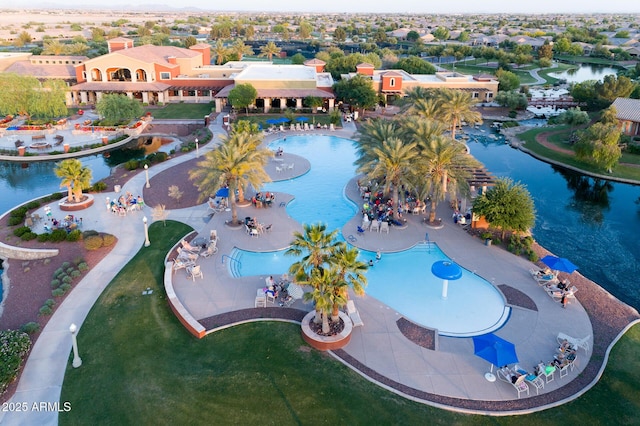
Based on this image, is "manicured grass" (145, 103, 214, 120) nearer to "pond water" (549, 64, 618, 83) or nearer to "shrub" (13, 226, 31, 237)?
"shrub" (13, 226, 31, 237)

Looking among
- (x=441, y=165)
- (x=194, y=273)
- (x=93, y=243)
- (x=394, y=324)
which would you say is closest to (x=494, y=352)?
(x=394, y=324)

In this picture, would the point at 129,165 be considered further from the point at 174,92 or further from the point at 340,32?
the point at 340,32

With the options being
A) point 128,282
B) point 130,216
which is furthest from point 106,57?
point 128,282

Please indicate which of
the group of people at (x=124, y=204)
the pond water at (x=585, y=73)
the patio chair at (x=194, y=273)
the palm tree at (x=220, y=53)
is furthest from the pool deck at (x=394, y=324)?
the pond water at (x=585, y=73)

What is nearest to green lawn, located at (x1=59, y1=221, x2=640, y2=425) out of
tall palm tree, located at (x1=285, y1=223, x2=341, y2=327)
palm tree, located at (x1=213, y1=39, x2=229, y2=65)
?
tall palm tree, located at (x1=285, y1=223, x2=341, y2=327)

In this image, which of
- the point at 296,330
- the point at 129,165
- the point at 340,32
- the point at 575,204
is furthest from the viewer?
the point at 340,32

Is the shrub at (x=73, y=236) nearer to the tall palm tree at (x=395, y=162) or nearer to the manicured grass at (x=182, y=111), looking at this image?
the tall palm tree at (x=395, y=162)

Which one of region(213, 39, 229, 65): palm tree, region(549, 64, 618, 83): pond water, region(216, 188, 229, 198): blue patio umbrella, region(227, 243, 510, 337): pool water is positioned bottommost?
region(227, 243, 510, 337): pool water
